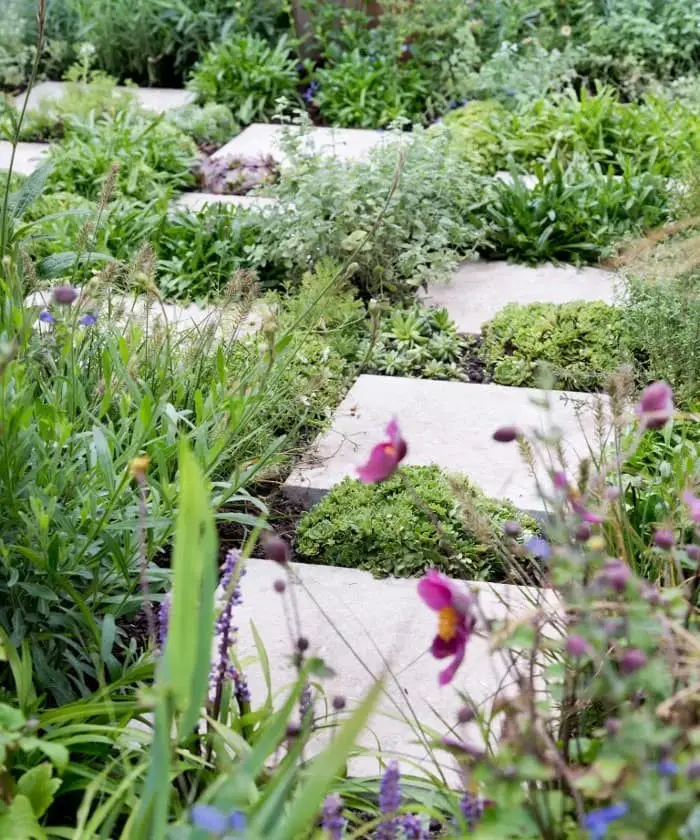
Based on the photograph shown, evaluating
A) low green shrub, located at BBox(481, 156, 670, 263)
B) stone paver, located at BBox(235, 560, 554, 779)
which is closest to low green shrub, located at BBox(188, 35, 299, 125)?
low green shrub, located at BBox(481, 156, 670, 263)

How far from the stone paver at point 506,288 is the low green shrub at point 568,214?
80 millimetres

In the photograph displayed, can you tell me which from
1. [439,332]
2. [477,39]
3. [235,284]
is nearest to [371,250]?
[439,332]

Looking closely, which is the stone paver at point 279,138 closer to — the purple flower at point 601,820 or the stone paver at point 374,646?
the stone paver at point 374,646

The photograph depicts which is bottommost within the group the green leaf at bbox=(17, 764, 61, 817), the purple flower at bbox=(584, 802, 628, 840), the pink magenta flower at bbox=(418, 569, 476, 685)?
the green leaf at bbox=(17, 764, 61, 817)

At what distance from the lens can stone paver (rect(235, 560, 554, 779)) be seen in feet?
6.86

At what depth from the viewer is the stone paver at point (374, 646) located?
2092 millimetres

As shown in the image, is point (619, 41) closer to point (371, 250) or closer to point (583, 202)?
point (583, 202)

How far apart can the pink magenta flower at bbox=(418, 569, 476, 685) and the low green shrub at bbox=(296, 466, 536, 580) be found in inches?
49.9

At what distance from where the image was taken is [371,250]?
3.94 m

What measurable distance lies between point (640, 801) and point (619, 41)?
5.89 meters

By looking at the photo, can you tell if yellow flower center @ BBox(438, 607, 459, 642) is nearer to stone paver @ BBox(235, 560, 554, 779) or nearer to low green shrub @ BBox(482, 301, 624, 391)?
stone paver @ BBox(235, 560, 554, 779)

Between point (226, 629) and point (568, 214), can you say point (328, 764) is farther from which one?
point (568, 214)

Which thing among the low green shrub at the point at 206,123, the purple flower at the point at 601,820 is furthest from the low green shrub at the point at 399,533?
the low green shrub at the point at 206,123

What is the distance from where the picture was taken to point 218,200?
468 centimetres
